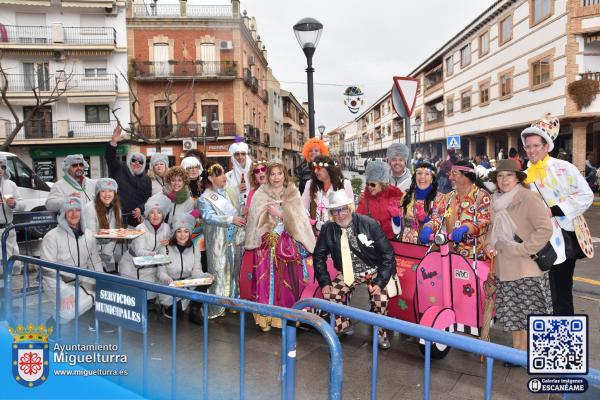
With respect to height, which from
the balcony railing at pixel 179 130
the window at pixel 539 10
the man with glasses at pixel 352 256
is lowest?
the man with glasses at pixel 352 256

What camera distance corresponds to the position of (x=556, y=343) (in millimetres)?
1607

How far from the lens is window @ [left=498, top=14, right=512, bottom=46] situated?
23.3m

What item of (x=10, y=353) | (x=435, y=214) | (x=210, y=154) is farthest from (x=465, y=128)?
(x=10, y=353)

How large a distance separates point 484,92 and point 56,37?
27.2 metres

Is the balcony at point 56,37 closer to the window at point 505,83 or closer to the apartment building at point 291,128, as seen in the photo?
the apartment building at point 291,128

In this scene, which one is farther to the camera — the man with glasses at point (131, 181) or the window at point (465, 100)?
the window at point (465, 100)

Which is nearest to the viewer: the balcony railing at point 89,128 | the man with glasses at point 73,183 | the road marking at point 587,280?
the man with glasses at point 73,183

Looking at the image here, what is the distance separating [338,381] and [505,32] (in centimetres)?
2604

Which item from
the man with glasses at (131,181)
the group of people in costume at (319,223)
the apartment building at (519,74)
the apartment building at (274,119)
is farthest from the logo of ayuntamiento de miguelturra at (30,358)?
the apartment building at (274,119)

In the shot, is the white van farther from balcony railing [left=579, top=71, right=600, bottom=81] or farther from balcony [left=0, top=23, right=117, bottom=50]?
balcony [left=0, top=23, right=117, bottom=50]

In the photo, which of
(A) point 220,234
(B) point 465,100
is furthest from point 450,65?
(A) point 220,234

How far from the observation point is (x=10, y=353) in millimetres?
3148

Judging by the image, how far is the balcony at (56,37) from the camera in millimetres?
29344

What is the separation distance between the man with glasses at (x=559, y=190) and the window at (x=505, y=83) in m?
21.9
